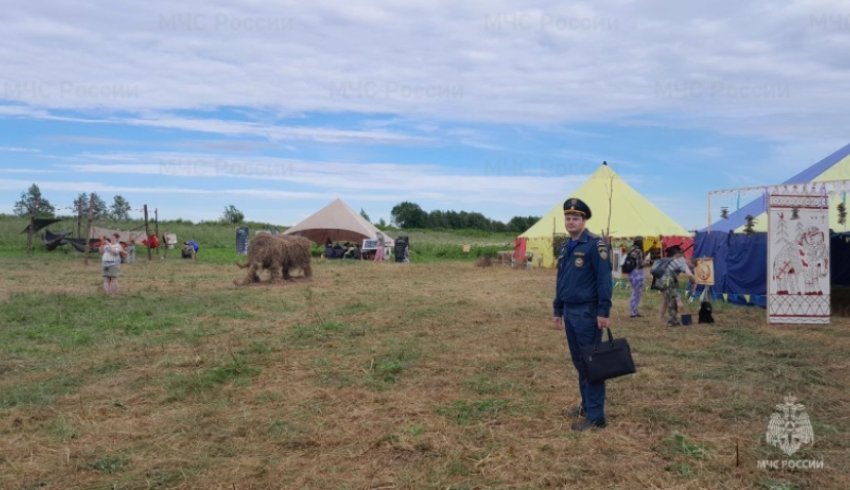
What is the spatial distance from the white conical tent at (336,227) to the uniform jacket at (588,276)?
A: 27.3m

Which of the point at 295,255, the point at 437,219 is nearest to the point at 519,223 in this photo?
the point at 437,219

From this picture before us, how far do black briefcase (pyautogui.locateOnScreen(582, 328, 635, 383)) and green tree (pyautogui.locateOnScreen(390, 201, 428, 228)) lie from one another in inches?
2641

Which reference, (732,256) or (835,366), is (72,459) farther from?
(732,256)

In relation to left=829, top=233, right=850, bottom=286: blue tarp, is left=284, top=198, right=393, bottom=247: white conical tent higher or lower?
higher

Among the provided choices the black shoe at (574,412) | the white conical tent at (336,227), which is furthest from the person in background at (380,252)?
the black shoe at (574,412)

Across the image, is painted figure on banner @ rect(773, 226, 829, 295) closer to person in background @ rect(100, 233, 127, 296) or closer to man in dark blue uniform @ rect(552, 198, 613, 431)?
man in dark blue uniform @ rect(552, 198, 613, 431)

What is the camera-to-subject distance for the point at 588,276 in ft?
16.0

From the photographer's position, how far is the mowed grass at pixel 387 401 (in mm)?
4008

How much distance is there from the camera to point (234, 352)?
7477 mm

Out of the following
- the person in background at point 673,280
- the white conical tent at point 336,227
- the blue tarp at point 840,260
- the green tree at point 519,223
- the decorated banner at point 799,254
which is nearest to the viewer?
the person in background at point 673,280

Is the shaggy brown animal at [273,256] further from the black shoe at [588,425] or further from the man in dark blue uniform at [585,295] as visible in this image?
the black shoe at [588,425]

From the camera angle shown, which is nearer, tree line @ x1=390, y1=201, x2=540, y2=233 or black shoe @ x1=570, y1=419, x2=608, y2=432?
black shoe @ x1=570, y1=419, x2=608, y2=432

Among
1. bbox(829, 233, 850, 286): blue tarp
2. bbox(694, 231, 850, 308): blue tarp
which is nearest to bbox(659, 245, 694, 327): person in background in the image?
bbox(694, 231, 850, 308): blue tarp

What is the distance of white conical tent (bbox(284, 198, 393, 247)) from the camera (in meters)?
32.9
